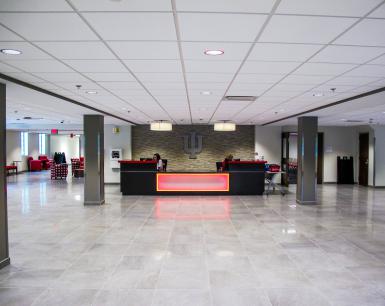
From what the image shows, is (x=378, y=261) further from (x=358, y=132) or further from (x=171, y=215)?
(x=358, y=132)

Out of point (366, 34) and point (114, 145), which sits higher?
point (366, 34)

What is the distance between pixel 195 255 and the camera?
5.16 metres

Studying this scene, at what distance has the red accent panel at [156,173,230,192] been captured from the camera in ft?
39.1

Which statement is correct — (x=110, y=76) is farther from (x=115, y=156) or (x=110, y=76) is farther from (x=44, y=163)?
(x=44, y=163)

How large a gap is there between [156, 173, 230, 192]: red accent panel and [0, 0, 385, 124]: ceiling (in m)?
6.68

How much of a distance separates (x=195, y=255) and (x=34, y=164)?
20.2 metres

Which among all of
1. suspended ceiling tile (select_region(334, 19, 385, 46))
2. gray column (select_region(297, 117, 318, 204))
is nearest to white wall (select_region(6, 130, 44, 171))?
gray column (select_region(297, 117, 318, 204))

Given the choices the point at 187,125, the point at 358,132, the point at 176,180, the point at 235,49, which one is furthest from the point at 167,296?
the point at 358,132

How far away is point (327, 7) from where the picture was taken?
7.54 feet

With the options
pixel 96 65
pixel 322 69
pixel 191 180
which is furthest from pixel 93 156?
pixel 322 69

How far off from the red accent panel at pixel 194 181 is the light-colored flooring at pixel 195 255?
7.72 feet

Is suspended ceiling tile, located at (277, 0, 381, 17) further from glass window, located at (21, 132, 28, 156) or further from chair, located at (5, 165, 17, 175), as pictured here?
glass window, located at (21, 132, 28, 156)

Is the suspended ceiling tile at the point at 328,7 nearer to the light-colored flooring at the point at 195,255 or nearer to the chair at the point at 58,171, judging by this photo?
the light-colored flooring at the point at 195,255

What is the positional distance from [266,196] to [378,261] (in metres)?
6.69
